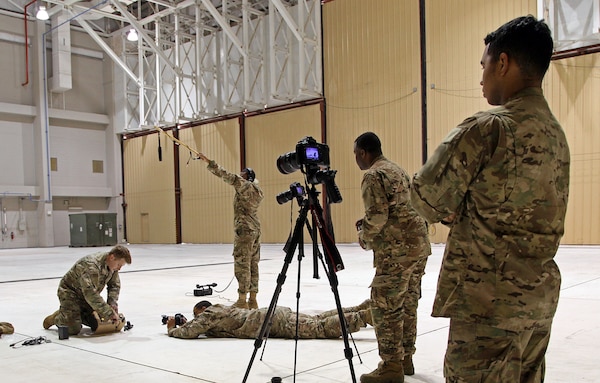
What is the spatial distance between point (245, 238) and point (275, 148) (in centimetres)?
1541

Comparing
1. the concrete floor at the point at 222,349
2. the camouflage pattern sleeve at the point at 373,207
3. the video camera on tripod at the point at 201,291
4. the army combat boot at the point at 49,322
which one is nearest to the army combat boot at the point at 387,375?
the concrete floor at the point at 222,349

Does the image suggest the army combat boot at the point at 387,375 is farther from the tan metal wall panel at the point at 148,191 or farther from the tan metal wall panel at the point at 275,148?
the tan metal wall panel at the point at 148,191

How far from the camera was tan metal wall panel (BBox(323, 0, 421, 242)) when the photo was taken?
19.0 m

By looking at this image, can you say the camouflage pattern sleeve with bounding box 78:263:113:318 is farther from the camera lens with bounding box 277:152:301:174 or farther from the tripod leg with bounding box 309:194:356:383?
the tripod leg with bounding box 309:194:356:383

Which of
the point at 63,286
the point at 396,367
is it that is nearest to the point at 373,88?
the point at 63,286

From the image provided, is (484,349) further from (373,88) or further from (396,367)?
(373,88)

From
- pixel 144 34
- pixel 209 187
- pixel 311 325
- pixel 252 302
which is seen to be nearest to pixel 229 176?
pixel 252 302

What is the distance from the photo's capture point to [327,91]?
2130 cm

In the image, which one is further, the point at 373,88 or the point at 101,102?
the point at 101,102

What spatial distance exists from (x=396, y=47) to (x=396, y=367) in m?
17.0

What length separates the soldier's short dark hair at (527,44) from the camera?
1.93m

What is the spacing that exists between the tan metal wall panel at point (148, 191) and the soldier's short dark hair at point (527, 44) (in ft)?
85.5

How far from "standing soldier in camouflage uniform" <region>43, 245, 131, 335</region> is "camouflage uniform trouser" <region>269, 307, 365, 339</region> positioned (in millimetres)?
1753

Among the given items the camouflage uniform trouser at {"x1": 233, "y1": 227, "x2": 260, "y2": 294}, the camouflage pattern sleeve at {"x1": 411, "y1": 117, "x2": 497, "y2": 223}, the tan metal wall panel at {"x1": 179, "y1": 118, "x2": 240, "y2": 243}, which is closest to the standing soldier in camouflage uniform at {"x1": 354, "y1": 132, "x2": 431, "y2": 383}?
the camouflage pattern sleeve at {"x1": 411, "y1": 117, "x2": 497, "y2": 223}
